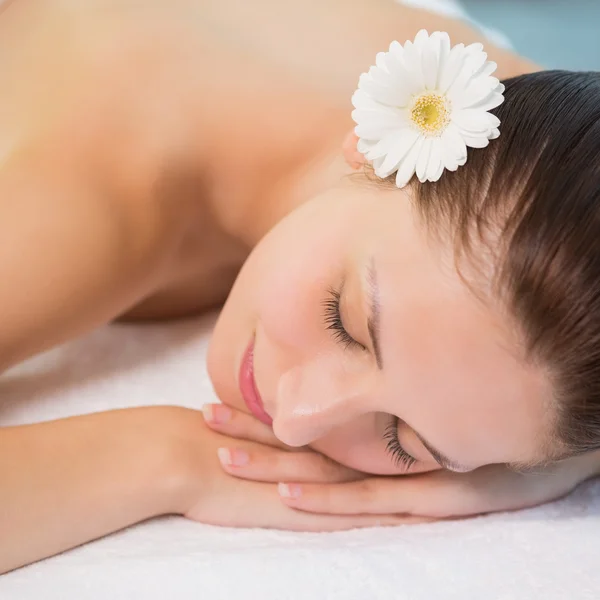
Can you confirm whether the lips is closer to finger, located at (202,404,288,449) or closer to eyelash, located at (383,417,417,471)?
finger, located at (202,404,288,449)

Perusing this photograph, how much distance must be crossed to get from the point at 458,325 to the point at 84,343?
703 millimetres

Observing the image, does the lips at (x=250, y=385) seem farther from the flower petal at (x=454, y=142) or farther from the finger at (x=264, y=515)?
the flower petal at (x=454, y=142)

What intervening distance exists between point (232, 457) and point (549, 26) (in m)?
1.86

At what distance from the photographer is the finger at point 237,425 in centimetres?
102

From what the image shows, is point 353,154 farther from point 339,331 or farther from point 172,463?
point 172,463

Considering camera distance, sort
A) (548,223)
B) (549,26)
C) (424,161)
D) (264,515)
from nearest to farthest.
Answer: (548,223)
(424,161)
(264,515)
(549,26)

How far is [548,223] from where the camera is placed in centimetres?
75

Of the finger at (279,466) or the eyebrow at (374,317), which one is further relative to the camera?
the finger at (279,466)

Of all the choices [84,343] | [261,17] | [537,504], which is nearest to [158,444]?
[84,343]

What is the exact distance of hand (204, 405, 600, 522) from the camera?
99 centimetres

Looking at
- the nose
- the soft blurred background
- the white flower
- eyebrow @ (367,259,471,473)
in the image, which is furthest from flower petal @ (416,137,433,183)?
the soft blurred background

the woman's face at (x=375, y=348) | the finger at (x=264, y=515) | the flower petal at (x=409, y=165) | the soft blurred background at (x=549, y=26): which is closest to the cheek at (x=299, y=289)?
the woman's face at (x=375, y=348)

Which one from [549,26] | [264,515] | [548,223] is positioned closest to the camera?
[548,223]

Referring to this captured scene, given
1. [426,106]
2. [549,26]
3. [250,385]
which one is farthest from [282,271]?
[549,26]
